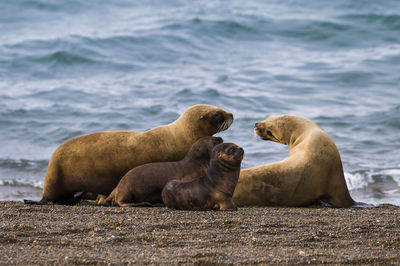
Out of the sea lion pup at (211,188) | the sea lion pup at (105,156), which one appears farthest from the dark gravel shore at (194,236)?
the sea lion pup at (105,156)

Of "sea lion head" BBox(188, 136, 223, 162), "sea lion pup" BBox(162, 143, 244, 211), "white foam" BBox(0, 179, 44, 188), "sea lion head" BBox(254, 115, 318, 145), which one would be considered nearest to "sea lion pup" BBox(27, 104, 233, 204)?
"sea lion head" BBox(188, 136, 223, 162)

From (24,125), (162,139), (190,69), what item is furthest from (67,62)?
(162,139)

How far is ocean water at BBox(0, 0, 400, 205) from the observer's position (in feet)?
37.5

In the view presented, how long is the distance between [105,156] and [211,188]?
133 cm

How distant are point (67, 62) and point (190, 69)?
347 centimetres

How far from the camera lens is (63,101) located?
1485 cm

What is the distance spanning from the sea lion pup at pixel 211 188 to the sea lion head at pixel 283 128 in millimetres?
1857

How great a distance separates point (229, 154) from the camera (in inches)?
241

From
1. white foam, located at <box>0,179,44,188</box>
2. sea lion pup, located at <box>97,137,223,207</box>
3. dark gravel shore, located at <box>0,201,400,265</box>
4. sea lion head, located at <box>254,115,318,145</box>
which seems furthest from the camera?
white foam, located at <box>0,179,44,188</box>

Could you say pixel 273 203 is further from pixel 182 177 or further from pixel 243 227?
pixel 243 227

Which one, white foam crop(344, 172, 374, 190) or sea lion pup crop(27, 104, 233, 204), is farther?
white foam crop(344, 172, 374, 190)

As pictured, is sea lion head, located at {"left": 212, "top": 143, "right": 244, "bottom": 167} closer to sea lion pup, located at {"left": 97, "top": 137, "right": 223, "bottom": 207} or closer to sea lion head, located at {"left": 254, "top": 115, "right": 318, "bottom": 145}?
sea lion pup, located at {"left": 97, "top": 137, "right": 223, "bottom": 207}

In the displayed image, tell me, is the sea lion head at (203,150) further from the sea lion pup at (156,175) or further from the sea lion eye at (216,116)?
the sea lion eye at (216,116)

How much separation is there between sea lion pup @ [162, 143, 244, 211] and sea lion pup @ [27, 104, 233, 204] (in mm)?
883
